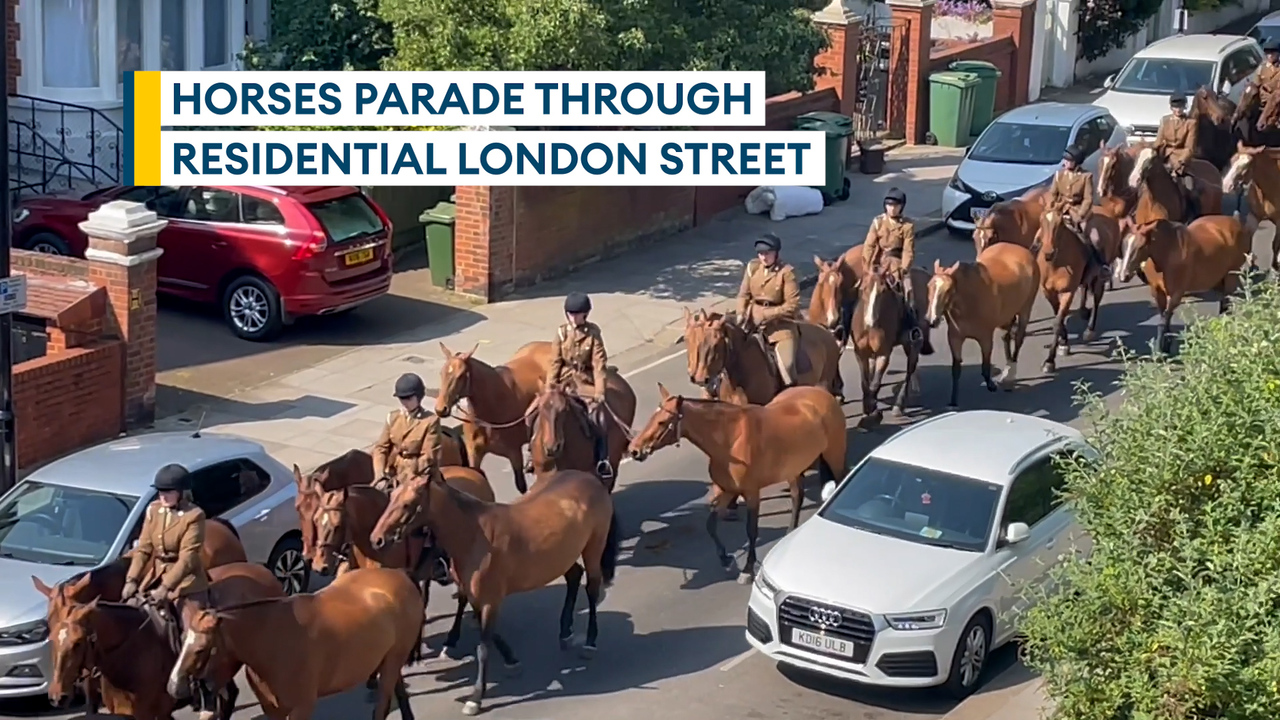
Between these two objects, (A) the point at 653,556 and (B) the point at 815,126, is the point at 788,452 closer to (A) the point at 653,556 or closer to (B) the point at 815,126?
(A) the point at 653,556

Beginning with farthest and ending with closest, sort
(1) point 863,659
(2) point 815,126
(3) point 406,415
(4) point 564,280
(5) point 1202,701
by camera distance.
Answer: (2) point 815,126, (4) point 564,280, (3) point 406,415, (1) point 863,659, (5) point 1202,701

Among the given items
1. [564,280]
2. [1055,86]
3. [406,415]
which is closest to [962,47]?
[1055,86]

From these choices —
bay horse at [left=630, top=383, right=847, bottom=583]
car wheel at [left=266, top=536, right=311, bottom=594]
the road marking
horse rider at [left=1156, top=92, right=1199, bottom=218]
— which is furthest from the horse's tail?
horse rider at [left=1156, top=92, right=1199, bottom=218]

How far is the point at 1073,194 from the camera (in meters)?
23.6

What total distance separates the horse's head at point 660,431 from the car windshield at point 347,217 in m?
8.19

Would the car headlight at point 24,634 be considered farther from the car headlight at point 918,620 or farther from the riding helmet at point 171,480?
→ the car headlight at point 918,620

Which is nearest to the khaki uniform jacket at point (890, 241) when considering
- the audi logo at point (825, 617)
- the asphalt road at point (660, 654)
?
the asphalt road at point (660, 654)

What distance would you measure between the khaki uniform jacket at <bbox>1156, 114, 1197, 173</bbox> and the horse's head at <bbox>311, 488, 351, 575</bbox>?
636 inches

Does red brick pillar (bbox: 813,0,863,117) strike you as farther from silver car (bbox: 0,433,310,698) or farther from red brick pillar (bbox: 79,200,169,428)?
silver car (bbox: 0,433,310,698)

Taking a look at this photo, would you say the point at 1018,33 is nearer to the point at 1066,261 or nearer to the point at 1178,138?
the point at 1178,138

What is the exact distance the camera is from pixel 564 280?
26.6 metres

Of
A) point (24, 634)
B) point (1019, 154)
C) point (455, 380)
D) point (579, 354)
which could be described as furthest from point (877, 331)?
point (24, 634)

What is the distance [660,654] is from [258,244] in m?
9.53

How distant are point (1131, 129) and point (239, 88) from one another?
14104 millimetres
